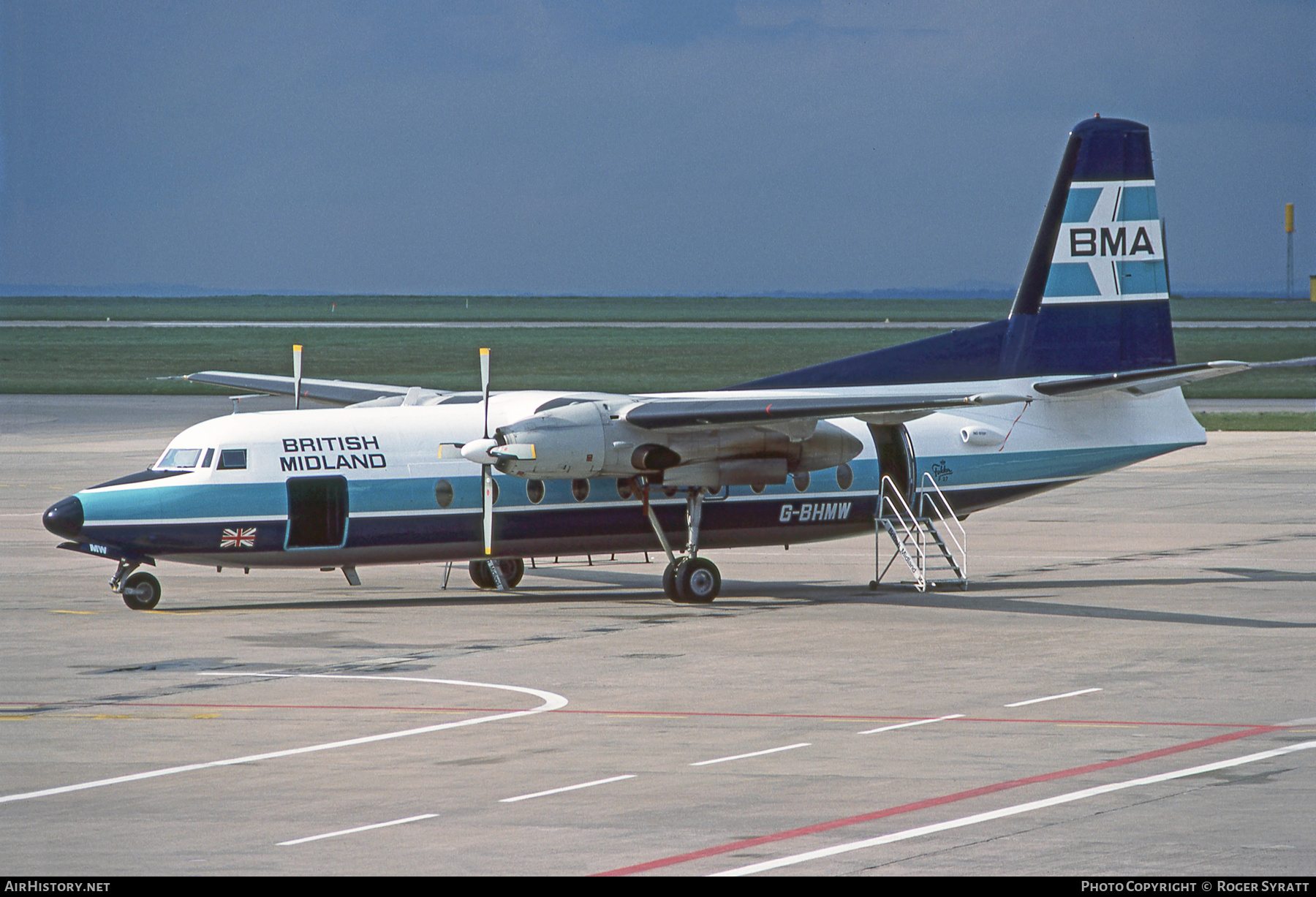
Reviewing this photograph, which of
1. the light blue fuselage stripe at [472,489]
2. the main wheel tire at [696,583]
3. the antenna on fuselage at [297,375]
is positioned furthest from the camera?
the antenna on fuselage at [297,375]

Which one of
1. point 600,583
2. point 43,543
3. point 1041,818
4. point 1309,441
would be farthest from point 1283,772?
point 1309,441

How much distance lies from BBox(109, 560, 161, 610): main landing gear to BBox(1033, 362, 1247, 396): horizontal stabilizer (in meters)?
14.5

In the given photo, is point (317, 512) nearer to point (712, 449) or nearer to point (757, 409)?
point (712, 449)

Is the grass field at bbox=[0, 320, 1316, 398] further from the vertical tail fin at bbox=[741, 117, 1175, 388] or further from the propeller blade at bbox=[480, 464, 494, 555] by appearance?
the propeller blade at bbox=[480, 464, 494, 555]

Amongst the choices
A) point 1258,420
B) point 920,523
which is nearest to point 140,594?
point 920,523

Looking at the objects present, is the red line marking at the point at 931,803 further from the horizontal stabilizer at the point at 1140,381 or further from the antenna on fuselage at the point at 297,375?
the antenna on fuselage at the point at 297,375

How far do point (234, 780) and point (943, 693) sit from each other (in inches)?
306

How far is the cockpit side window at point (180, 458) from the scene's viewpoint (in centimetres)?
2500

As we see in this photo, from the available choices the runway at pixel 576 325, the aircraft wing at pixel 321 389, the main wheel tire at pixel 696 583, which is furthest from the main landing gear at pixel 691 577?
the runway at pixel 576 325

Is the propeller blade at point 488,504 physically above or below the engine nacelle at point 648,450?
below

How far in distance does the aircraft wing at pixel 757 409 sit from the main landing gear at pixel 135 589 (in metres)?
7.65

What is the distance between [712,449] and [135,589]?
29.6 ft

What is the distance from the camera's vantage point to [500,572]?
27812 millimetres

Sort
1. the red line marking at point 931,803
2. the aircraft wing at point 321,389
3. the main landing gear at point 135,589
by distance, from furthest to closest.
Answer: the aircraft wing at point 321,389 < the main landing gear at point 135,589 < the red line marking at point 931,803
